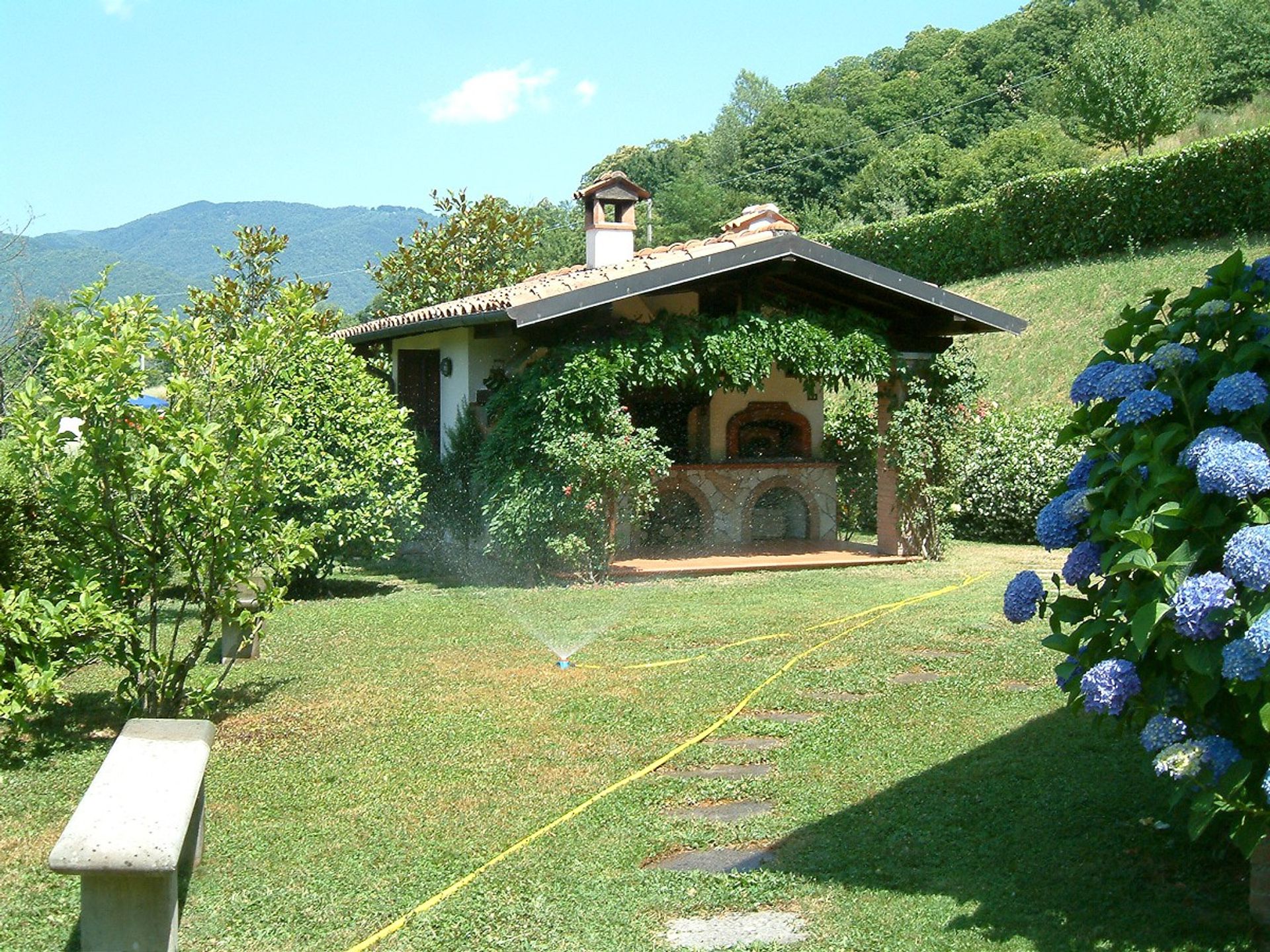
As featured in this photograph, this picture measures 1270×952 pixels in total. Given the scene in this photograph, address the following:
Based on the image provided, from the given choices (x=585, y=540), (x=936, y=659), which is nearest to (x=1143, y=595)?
(x=936, y=659)

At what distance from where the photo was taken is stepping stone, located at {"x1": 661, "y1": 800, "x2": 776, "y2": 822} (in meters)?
5.39

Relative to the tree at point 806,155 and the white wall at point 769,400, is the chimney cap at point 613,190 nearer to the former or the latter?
the white wall at point 769,400

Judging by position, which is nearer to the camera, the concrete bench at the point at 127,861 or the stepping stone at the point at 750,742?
the concrete bench at the point at 127,861

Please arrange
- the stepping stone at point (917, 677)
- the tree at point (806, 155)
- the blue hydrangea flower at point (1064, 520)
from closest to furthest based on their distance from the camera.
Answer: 1. the blue hydrangea flower at point (1064, 520)
2. the stepping stone at point (917, 677)
3. the tree at point (806, 155)

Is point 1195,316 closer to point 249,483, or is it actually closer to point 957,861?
point 957,861

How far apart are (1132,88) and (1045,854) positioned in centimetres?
3288

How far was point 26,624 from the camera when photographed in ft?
20.6

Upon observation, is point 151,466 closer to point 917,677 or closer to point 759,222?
point 917,677

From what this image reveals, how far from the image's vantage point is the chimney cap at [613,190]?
1647 centimetres

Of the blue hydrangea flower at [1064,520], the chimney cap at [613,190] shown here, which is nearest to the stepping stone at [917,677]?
the blue hydrangea flower at [1064,520]

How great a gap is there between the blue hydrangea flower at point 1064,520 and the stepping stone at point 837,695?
3.16 meters

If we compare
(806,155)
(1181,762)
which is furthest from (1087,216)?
Answer: (806,155)

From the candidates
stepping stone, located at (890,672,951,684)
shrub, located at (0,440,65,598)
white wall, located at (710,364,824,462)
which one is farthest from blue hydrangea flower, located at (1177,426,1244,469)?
white wall, located at (710,364,824,462)

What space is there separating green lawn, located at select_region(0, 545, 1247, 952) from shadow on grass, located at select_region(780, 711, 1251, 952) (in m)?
0.01
